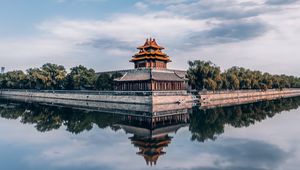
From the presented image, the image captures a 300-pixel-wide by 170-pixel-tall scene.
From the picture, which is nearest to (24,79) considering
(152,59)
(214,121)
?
(152,59)

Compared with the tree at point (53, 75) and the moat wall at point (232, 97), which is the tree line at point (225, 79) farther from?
the tree at point (53, 75)

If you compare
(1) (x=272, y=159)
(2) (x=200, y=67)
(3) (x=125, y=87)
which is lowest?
(1) (x=272, y=159)

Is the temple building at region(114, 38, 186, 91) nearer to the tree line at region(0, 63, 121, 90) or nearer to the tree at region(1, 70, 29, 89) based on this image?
the tree line at region(0, 63, 121, 90)

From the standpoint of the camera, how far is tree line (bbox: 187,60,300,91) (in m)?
61.8

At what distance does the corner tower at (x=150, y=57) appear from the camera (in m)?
61.2

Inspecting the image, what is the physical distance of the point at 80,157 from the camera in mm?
19219

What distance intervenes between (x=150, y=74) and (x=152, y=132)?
87.3 feet

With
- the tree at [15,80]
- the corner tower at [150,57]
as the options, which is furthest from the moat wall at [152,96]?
the corner tower at [150,57]

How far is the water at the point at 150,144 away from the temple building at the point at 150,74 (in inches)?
736

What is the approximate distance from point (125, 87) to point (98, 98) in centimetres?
632

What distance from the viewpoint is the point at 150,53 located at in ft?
200

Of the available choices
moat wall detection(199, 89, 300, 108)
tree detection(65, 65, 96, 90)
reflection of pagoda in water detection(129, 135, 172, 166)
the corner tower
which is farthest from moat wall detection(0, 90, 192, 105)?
reflection of pagoda in water detection(129, 135, 172, 166)

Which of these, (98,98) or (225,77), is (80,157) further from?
(225,77)

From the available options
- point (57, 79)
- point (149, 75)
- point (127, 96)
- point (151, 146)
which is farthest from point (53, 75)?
point (151, 146)
